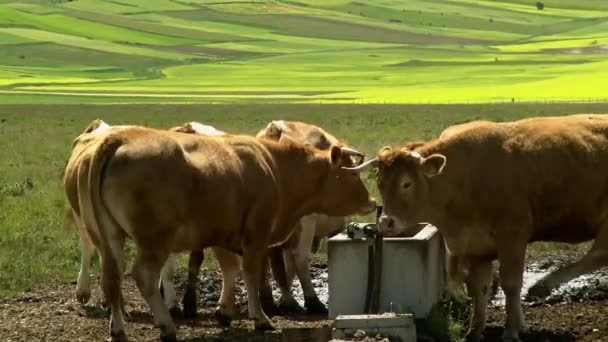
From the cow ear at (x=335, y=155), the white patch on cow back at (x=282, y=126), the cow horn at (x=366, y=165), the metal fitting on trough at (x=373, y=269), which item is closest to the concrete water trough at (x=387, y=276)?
the metal fitting on trough at (x=373, y=269)

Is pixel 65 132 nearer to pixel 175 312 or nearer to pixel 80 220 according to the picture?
pixel 80 220

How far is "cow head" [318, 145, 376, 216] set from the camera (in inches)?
580

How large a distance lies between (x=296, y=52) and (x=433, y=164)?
444ft

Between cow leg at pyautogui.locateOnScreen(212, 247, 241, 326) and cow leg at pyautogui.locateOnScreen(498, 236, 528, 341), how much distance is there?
304cm

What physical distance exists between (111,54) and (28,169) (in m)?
108

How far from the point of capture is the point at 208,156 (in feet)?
42.5

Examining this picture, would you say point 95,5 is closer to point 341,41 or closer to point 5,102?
point 341,41

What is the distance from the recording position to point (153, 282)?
40.3 ft

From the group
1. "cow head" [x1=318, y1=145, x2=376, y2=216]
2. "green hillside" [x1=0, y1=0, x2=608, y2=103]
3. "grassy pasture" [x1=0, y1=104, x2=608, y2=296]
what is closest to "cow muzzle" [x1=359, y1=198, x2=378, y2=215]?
"cow head" [x1=318, y1=145, x2=376, y2=216]

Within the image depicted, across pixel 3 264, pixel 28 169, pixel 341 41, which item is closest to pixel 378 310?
pixel 3 264

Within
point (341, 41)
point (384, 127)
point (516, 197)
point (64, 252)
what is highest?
point (516, 197)

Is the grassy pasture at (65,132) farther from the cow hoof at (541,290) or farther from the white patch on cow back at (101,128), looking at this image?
the cow hoof at (541,290)

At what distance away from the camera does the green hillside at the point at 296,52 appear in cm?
9505

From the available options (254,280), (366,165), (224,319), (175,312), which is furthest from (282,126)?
(366,165)
